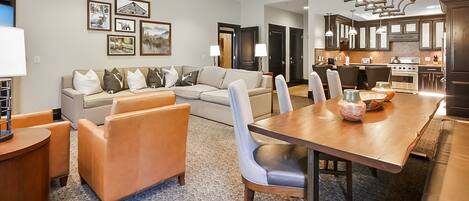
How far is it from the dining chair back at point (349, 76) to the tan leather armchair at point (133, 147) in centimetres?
506

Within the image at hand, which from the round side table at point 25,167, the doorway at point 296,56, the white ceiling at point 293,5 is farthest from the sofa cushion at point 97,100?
the doorway at point 296,56

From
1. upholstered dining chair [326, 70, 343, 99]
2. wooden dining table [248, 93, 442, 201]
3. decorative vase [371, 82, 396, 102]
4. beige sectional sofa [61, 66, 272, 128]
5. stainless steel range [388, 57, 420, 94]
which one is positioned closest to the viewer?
wooden dining table [248, 93, 442, 201]

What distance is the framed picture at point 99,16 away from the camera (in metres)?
5.50

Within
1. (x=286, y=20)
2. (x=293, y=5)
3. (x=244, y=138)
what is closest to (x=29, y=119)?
(x=244, y=138)

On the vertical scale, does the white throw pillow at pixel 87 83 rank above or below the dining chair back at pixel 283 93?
above

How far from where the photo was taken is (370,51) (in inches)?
355

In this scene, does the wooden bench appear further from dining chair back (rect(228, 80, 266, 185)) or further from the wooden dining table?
dining chair back (rect(228, 80, 266, 185))

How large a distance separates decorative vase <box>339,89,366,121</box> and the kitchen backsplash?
6.16m

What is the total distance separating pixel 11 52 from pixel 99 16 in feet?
14.8

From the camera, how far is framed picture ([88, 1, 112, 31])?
550 centimetres

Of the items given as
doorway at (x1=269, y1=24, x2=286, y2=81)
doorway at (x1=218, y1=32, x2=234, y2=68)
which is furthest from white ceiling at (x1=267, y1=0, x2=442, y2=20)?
doorway at (x1=218, y1=32, x2=234, y2=68)

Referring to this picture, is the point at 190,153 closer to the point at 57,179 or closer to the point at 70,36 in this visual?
the point at 57,179

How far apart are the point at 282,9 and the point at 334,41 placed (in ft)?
7.21

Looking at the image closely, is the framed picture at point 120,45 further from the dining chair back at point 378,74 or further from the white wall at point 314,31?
the dining chair back at point 378,74
